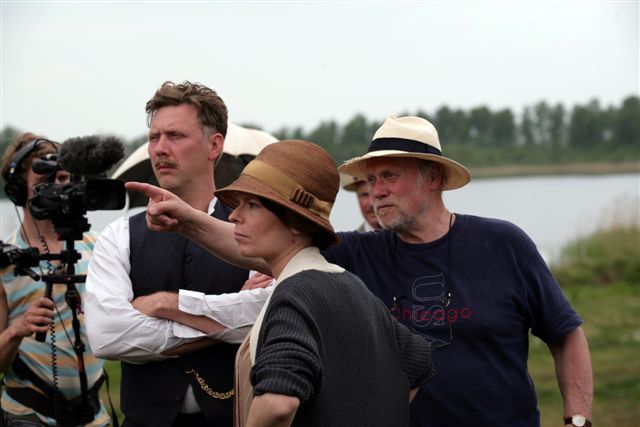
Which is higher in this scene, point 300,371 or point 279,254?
point 279,254

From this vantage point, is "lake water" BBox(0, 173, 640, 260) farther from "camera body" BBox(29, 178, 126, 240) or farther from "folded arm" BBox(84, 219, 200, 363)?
"folded arm" BBox(84, 219, 200, 363)

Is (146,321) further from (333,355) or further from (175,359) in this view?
(333,355)

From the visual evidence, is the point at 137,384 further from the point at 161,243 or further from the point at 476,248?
Answer: the point at 476,248

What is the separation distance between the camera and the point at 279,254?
9.29 feet

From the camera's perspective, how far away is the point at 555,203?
11.5 m

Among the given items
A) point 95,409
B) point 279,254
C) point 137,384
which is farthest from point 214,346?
point 95,409

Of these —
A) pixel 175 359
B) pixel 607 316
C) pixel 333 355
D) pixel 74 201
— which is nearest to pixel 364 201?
pixel 74 201

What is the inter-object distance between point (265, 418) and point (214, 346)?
125 centimetres

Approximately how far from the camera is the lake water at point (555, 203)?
8344 mm

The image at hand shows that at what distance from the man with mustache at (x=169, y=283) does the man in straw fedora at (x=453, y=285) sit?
321 mm

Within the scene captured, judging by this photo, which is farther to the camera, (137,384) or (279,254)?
(137,384)

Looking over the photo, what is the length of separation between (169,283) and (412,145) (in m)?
1.03

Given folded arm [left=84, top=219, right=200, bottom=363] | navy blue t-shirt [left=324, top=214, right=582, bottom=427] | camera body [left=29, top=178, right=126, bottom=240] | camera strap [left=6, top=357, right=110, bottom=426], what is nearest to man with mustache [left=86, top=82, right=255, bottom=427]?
folded arm [left=84, top=219, right=200, bottom=363]

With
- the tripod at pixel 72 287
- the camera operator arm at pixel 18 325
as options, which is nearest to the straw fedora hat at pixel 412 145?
the tripod at pixel 72 287
